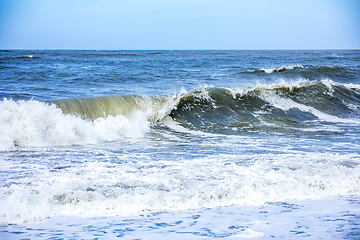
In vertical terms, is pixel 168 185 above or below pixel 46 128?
below

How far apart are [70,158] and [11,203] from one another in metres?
2.28

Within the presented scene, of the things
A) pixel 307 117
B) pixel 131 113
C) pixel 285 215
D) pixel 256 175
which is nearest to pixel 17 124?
pixel 131 113

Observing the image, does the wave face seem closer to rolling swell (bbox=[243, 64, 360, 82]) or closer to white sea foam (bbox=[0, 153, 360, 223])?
white sea foam (bbox=[0, 153, 360, 223])

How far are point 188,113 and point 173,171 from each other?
576cm

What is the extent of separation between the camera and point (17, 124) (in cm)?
743

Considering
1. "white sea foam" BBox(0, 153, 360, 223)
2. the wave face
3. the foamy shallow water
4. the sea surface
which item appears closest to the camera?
the foamy shallow water

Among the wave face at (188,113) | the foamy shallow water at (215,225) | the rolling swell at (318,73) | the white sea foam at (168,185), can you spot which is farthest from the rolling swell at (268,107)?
the rolling swell at (318,73)

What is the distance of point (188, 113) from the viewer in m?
10.7

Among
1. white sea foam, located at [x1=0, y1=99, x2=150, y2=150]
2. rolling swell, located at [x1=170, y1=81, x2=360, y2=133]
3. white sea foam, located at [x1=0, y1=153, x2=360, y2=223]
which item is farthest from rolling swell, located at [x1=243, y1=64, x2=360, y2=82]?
white sea foam, located at [x1=0, y1=153, x2=360, y2=223]

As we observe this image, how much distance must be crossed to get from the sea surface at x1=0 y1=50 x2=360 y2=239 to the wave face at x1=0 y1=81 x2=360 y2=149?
4 centimetres

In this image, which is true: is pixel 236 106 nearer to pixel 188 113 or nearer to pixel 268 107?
pixel 268 107

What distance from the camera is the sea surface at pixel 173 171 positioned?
3.34 m

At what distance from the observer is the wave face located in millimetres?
7543

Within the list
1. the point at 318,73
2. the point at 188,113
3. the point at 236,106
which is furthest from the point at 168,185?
the point at 318,73
